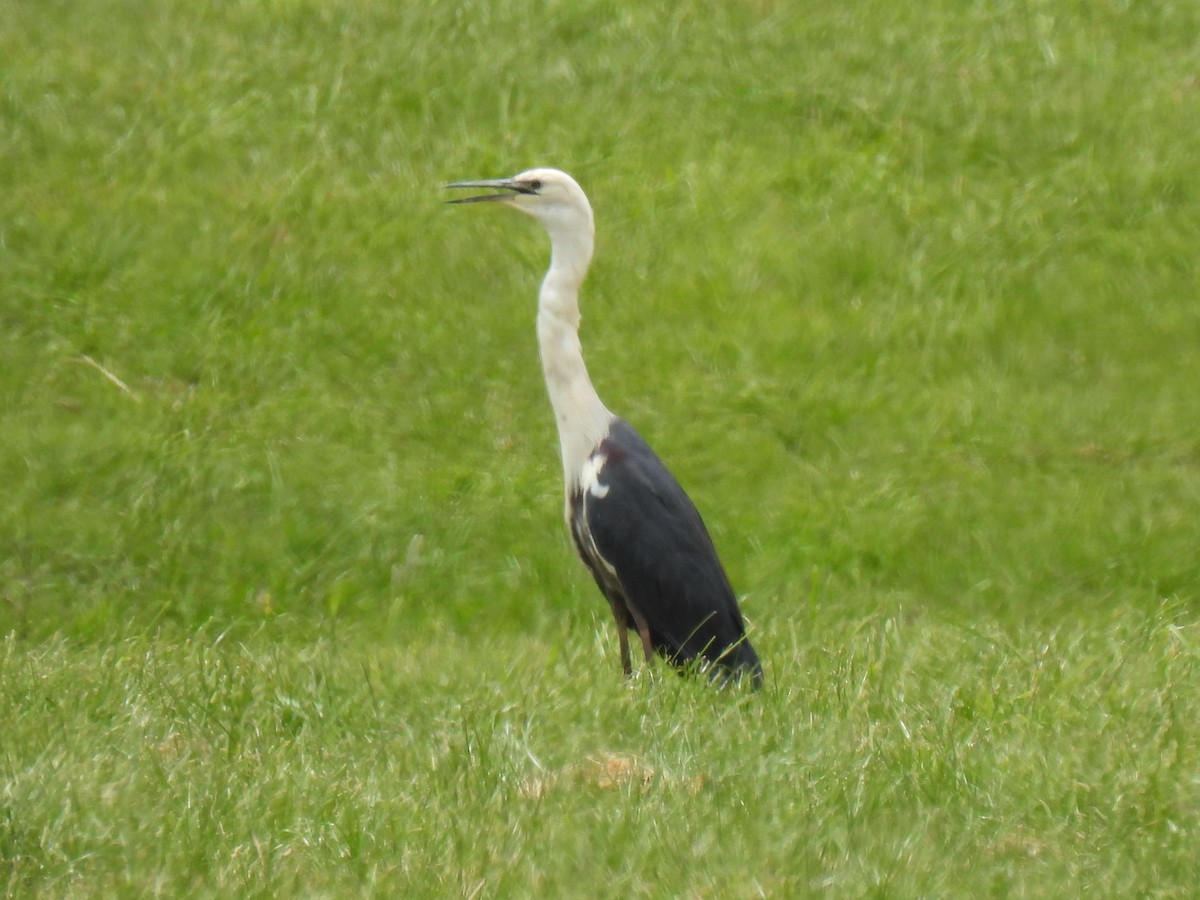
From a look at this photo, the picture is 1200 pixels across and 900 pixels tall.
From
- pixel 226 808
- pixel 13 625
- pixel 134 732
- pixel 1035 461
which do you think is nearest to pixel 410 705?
pixel 134 732

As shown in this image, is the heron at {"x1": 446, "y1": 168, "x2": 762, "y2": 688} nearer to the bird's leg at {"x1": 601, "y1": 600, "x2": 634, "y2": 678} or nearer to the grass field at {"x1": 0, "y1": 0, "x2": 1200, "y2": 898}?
the bird's leg at {"x1": 601, "y1": 600, "x2": 634, "y2": 678}

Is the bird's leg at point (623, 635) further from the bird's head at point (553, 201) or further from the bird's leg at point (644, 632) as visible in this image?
the bird's head at point (553, 201)

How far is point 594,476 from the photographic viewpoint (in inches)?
245

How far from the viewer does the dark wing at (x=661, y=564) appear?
6.08m

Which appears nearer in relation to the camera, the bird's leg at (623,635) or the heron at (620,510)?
the bird's leg at (623,635)

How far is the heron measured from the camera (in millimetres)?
6086

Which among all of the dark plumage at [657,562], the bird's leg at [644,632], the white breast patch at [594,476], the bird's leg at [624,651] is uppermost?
the white breast patch at [594,476]

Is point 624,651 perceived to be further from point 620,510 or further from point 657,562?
point 620,510

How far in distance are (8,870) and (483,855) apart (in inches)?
38.7

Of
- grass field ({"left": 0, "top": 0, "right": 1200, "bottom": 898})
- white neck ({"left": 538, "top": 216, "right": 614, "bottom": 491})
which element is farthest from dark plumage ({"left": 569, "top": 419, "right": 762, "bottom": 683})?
grass field ({"left": 0, "top": 0, "right": 1200, "bottom": 898})

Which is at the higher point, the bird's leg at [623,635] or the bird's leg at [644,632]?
the bird's leg at [644,632]

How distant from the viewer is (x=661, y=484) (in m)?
6.20

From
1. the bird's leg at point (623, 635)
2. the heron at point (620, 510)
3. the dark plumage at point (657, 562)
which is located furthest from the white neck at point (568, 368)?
the bird's leg at point (623, 635)

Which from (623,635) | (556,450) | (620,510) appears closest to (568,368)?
(620,510)
